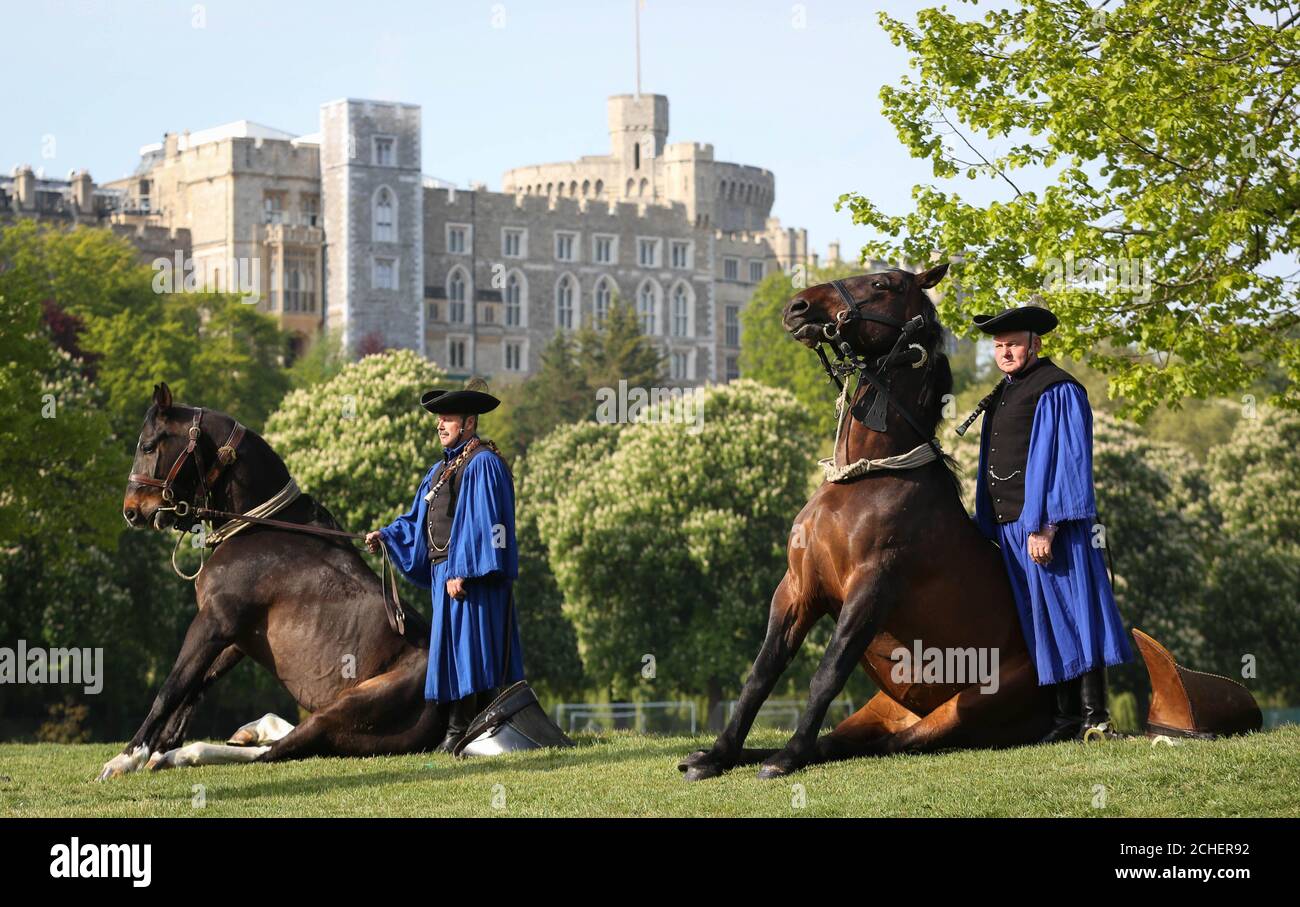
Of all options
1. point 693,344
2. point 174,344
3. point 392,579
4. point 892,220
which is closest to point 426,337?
point 693,344

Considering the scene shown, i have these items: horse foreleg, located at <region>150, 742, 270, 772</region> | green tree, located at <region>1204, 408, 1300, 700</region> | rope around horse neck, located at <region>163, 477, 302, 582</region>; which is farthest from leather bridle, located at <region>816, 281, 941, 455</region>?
green tree, located at <region>1204, 408, 1300, 700</region>

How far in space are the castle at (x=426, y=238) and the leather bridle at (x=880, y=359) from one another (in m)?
98.6

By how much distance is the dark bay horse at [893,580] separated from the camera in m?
10.5

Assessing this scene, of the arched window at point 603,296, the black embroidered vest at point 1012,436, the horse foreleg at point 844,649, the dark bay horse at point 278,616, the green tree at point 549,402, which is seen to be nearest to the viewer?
the horse foreleg at point 844,649

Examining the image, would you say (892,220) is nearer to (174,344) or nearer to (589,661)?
(589,661)

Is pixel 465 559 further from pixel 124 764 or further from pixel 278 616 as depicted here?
pixel 124 764

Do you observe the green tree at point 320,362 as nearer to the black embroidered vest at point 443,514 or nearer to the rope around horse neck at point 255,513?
the rope around horse neck at point 255,513

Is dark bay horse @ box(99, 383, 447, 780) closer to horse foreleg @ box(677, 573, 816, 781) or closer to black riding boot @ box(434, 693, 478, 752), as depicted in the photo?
black riding boot @ box(434, 693, 478, 752)

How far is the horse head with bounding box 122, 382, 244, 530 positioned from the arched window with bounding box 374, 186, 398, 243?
104m

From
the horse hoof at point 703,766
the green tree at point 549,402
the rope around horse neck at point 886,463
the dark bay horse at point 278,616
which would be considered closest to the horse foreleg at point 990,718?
the horse hoof at point 703,766

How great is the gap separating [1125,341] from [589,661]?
32.8 metres

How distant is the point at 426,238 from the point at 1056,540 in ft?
373

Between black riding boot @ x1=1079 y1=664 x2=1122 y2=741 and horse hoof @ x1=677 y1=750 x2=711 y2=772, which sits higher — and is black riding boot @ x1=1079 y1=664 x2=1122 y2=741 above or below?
above

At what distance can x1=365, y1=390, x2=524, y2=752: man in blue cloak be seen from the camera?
524 inches
